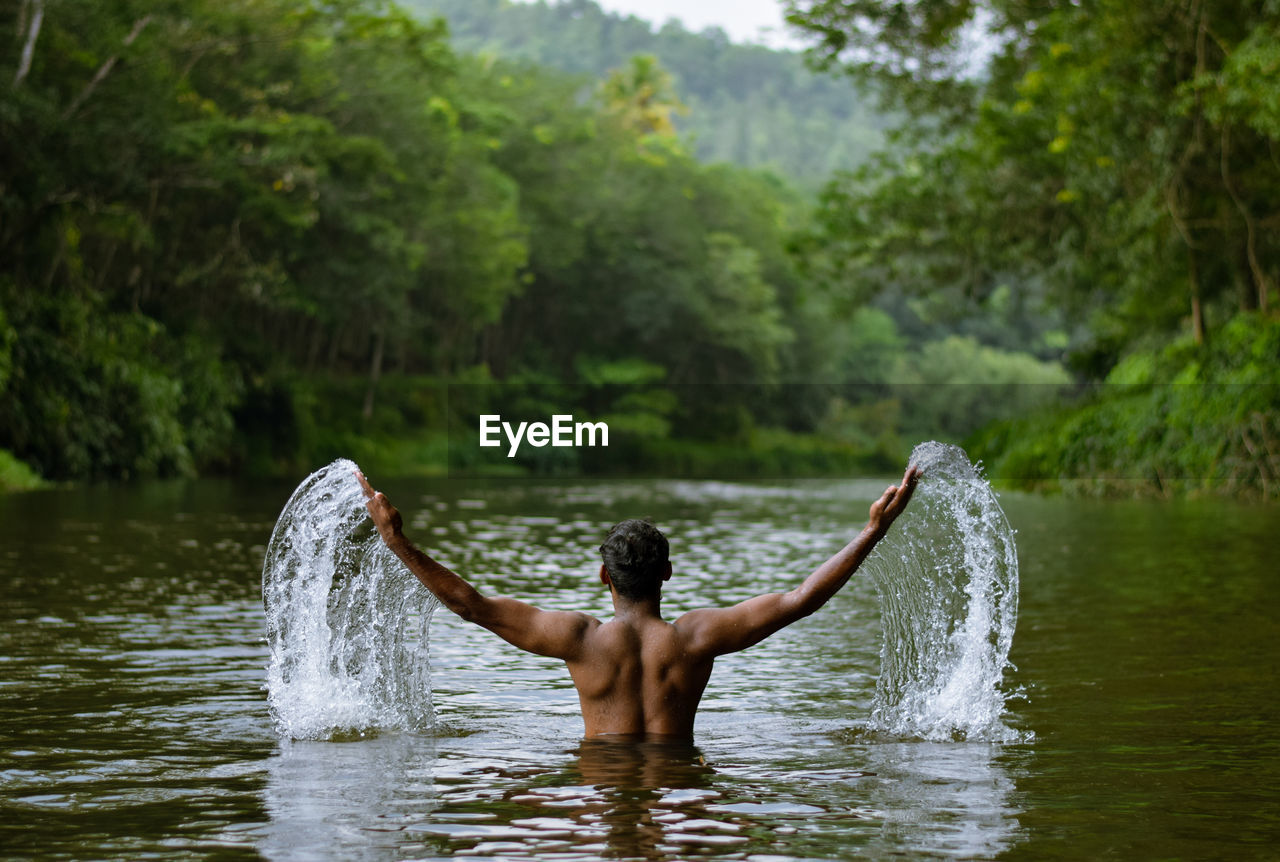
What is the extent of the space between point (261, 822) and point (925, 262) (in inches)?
1544

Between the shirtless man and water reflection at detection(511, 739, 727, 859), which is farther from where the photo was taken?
the shirtless man

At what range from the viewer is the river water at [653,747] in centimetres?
617

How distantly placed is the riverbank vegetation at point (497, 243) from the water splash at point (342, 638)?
2046 centimetres

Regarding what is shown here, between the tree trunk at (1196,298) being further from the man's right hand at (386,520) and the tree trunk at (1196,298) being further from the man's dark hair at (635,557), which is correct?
the man's right hand at (386,520)

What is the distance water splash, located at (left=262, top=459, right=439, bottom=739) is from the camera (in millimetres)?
8789

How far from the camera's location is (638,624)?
24.3ft

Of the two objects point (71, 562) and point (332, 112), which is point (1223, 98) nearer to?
point (71, 562)

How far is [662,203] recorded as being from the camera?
298 ft

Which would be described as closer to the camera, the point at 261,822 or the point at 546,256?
the point at 261,822

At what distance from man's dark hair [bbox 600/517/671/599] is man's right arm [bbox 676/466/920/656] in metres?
0.29

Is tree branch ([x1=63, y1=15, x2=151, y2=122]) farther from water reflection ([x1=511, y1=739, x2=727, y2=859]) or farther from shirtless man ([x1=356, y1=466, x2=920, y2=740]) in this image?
water reflection ([x1=511, y1=739, x2=727, y2=859])

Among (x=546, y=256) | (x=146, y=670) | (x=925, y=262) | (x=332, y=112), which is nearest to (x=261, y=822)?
(x=146, y=670)

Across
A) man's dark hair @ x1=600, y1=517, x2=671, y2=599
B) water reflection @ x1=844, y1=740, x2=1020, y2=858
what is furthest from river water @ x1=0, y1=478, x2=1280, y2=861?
man's dark hair @ x1=600, y1=517, x2=671, y2=599

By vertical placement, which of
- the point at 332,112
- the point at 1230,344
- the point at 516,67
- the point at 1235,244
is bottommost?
the point at 1230,344
